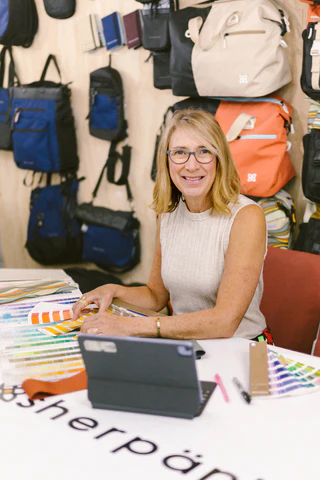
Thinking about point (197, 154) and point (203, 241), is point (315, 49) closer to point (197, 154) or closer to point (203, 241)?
point (197, 154)

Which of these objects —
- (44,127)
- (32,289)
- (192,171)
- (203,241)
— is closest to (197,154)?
(192,171)

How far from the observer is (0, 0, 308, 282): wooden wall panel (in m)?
3.51

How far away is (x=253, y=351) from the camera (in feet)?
4.76

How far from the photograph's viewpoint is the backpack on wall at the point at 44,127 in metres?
3.74

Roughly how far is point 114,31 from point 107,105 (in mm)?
435

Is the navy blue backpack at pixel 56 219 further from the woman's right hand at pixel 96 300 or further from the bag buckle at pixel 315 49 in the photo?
the woman's right hand at pixel 96 300

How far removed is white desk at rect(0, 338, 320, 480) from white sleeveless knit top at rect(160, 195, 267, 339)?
1.96 feet

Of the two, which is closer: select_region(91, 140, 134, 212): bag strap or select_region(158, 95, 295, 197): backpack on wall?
select_region(158, 95, 295, 197): backpack on wall

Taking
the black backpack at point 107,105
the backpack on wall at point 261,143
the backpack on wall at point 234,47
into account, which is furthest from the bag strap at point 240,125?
the black backpack at point 107,105

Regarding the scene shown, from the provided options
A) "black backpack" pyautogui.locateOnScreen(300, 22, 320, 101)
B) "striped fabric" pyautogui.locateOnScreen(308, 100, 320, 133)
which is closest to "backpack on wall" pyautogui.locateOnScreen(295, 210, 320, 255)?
"striped fabric" pyautogui.locateOnScreen(308, 100, 320, 133)

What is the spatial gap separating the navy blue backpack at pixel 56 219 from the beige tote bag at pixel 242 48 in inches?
62.8

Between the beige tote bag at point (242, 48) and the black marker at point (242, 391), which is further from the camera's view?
the beige tote bag at point (242, 48)

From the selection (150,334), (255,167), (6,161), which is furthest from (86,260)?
(150,334)

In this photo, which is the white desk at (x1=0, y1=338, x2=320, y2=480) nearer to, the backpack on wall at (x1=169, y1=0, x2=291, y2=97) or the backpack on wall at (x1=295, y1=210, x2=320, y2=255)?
the backpack on wall at (x1=295, y1=210, x2=320, y2=255)
